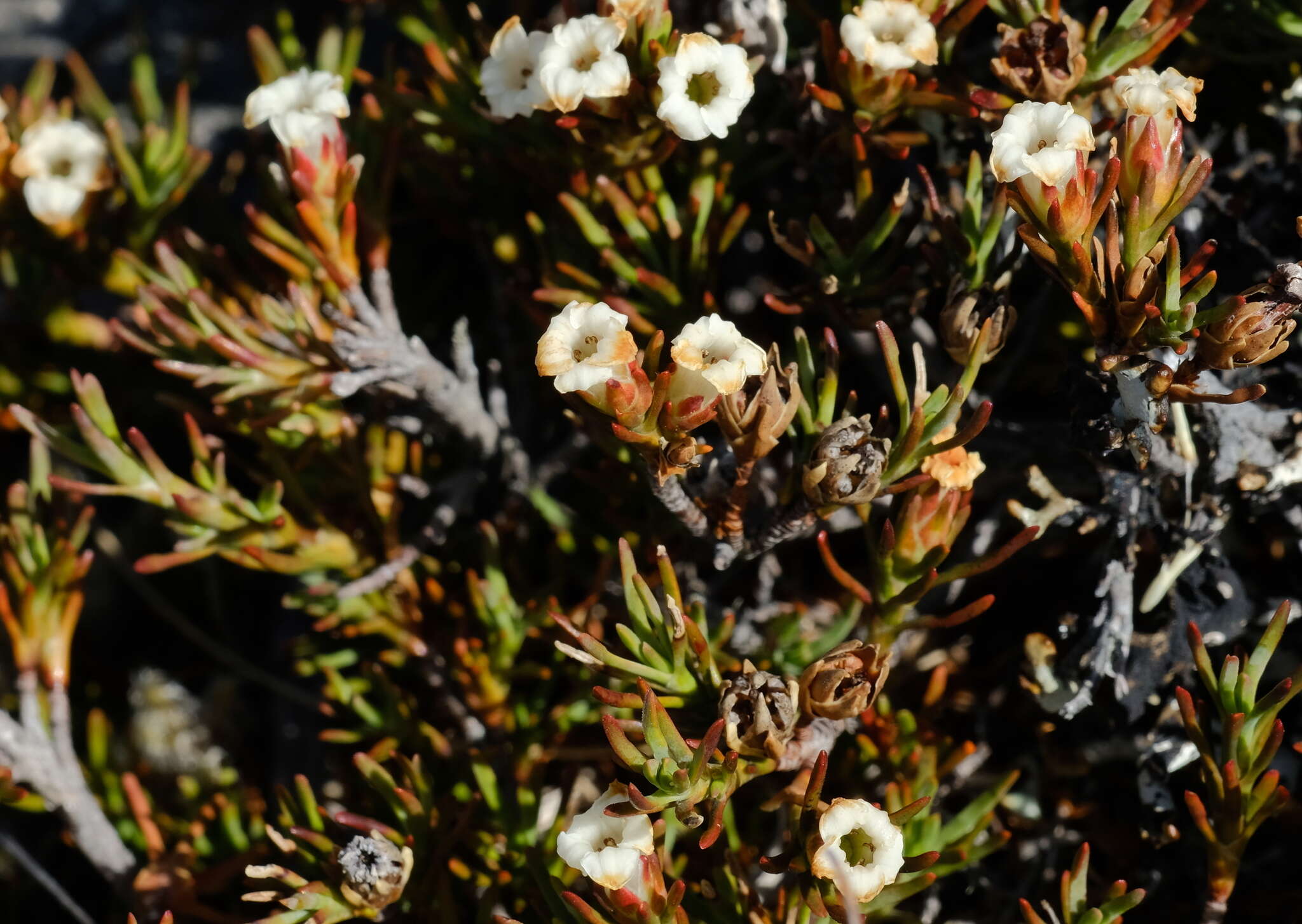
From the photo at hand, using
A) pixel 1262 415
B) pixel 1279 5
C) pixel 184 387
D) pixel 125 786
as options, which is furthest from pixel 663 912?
pixel 1279 5

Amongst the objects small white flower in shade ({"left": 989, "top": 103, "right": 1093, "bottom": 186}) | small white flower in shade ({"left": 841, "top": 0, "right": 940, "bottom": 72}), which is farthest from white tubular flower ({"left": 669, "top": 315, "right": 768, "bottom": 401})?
small white flower in shade ({"left": 841, "top": 0, "right": 940, "bottom": 72})

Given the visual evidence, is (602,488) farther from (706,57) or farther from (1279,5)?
(1279,5)

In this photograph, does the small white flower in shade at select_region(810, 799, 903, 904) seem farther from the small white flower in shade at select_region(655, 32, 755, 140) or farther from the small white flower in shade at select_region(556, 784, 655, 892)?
the small white flower in shade at select_region(655, 32, 755, 140)

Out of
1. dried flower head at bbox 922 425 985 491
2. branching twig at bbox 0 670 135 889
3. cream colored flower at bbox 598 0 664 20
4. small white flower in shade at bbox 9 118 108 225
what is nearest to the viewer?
dried flower head at bbox 922 425 985 491

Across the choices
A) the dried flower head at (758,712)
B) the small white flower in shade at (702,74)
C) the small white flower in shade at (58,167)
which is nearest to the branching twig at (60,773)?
the small white flower in shade at (58,167)

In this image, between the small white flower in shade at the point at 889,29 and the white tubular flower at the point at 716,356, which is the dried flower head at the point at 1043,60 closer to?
the small white flower in shade at the point at 889,29

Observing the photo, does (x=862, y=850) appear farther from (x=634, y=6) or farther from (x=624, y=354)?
(x=634, y=6)

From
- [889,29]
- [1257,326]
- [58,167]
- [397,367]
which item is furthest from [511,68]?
[1257,326]
